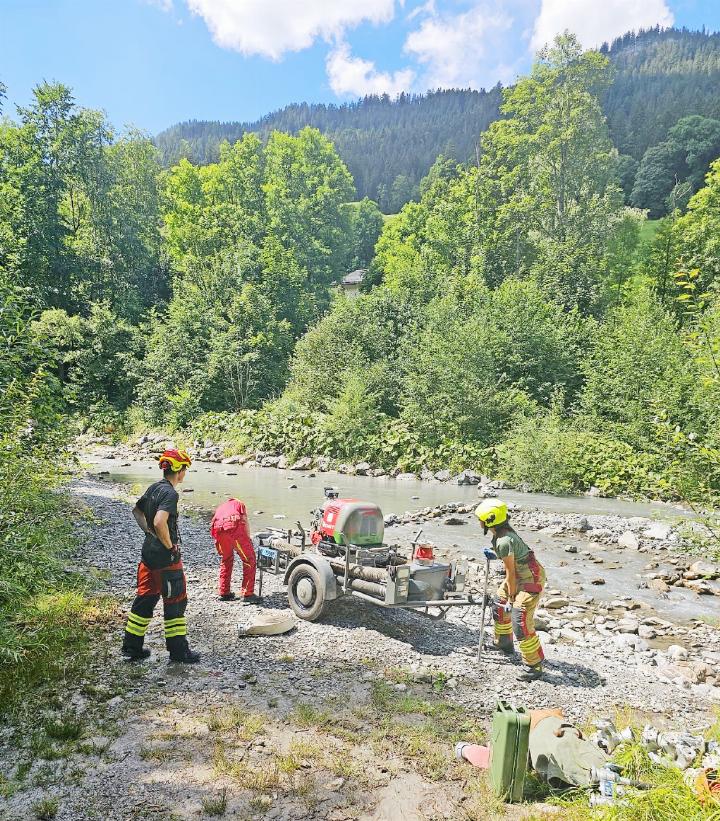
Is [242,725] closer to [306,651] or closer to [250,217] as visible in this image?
[306,651]

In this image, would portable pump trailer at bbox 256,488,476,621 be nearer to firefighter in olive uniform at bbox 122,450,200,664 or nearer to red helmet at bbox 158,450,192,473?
firefighter in olive uniform at bbox 122,450,200,664

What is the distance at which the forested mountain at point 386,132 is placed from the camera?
124 meters

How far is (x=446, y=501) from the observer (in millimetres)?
19234

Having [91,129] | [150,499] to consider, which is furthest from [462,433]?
[91,129]

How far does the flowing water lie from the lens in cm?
1062

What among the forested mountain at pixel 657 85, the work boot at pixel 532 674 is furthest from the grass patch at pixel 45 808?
the forested mountain at pixel 657 85

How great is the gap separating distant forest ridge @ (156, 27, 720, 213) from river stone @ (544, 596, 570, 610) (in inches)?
2765

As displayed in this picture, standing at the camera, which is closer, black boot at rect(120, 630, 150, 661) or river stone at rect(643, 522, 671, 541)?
black boot at rect(120, 630, 150, 661)

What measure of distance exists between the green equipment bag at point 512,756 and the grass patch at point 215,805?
1.88 metres

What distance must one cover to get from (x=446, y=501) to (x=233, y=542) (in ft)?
40.1

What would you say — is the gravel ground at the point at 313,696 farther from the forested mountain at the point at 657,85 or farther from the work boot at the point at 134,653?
the forested mountain at the point at 657,85

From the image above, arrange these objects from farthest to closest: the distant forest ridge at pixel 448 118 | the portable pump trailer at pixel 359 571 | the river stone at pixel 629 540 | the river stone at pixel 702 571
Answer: the distant forest ridge at pixel 448 118
the river stone at pixel 629 540
the river stone at pixel 702 571
the portable pump trailer at pixel 359 571

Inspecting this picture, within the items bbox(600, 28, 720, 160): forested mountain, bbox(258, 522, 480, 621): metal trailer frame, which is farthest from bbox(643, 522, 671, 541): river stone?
bbox(600, 28, 720, 160): forested mountain

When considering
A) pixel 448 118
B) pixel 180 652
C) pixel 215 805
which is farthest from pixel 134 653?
pixel 448 118
